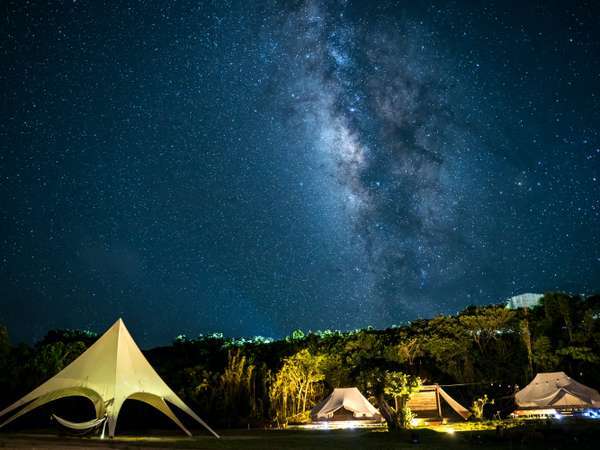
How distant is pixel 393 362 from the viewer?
21438 mm

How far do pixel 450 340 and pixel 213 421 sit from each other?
9.03 meters

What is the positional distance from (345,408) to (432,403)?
8.68 ft

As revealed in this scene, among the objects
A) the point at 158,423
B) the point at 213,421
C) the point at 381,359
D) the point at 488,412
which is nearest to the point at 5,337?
the point at 158,423

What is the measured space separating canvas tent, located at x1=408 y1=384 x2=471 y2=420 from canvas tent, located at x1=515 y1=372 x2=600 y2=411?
5.66ft

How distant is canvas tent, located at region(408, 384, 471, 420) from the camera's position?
15453mm

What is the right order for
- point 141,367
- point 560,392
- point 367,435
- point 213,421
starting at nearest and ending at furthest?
point 367,435
point 141,367
point 560,392
point 213,421

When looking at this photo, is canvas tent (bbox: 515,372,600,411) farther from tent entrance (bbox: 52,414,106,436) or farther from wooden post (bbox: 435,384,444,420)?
tent entrance (bbox: 52,414,106,436)

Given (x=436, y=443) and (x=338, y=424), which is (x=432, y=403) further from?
(x=436, y=443)

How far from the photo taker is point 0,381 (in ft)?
58.1

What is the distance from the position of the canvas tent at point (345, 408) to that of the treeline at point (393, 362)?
78 cm

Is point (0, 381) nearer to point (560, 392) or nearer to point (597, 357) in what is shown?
point (560, 392)

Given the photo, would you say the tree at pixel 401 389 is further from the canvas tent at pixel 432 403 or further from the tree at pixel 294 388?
the tree at pixel 294 388

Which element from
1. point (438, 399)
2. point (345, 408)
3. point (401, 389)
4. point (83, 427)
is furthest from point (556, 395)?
point (83, 427)

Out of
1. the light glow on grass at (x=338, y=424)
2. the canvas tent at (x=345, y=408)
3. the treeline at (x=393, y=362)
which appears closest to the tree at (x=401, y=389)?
the canvas tent at (x=345, y=408)
